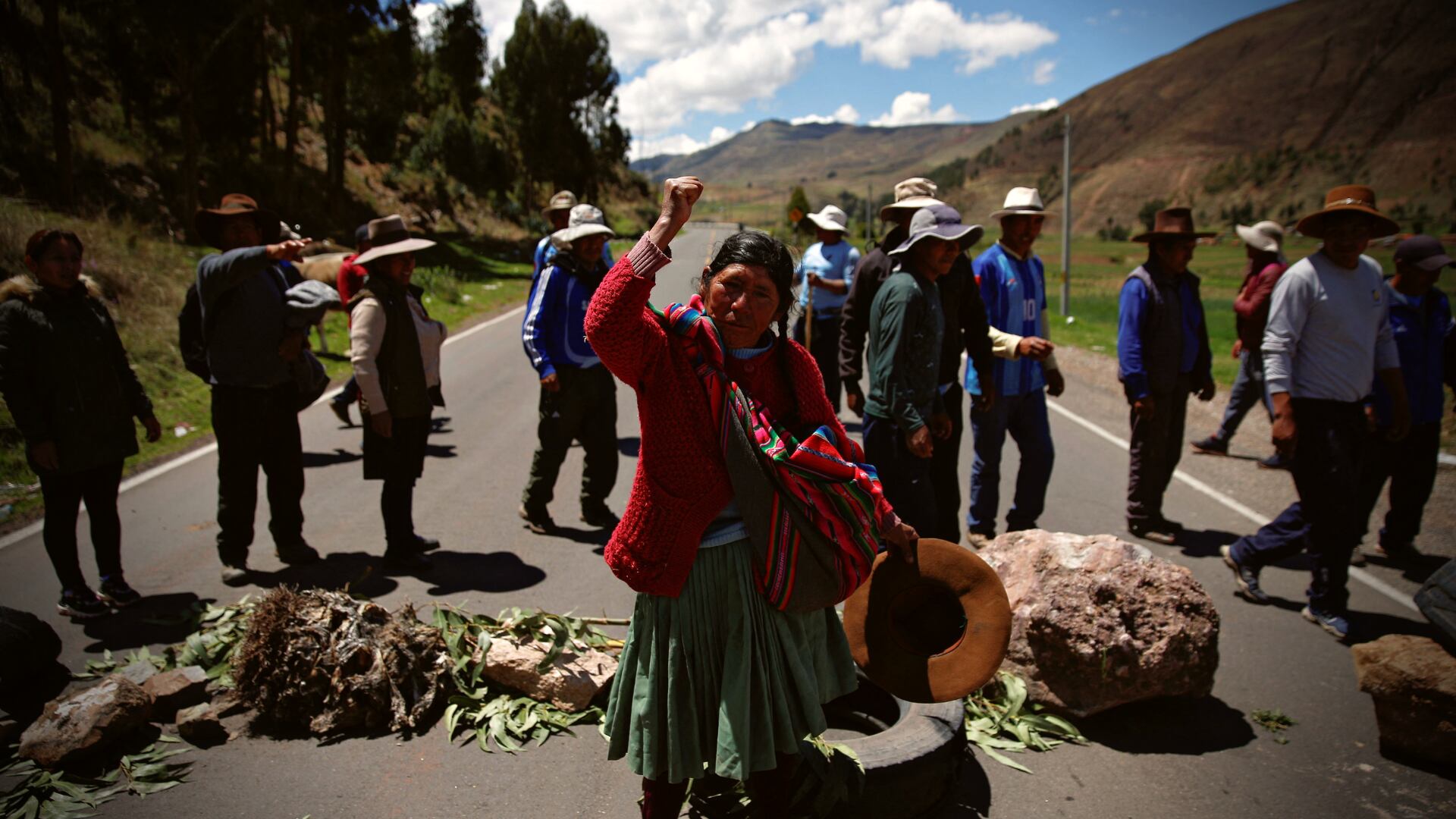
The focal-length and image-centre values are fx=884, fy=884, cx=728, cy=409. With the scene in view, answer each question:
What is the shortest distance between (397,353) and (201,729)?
2.28 m

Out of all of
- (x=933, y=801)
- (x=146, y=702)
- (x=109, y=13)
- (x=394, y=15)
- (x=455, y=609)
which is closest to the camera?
(x=933, y=801)

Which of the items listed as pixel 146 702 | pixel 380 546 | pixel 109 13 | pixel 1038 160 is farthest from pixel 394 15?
pixel 1038 160

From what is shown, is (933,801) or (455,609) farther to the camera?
(455,609)

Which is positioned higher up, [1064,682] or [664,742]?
[664,742]

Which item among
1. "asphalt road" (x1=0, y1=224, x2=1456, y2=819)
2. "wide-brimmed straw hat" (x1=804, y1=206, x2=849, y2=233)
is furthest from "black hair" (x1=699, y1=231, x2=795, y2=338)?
"wide-brimmed straw hat" (x1=804, y1=206, x2=849, y2=233)

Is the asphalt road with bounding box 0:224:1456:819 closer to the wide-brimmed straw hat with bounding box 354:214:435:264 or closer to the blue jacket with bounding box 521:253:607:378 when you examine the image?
the blue jacket with bounding box 521:253:607:378

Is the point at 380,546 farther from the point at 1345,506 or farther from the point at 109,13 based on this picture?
the point at 109,13

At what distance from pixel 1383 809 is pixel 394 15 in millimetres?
33444

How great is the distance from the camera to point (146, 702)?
12.0ft

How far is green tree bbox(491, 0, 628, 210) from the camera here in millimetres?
40656

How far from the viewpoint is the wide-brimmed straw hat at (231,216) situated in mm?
5070

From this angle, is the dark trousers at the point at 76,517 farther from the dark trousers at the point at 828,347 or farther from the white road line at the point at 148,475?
the dark trousers at the point at 828,347

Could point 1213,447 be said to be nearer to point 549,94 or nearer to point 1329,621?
point 1329,621

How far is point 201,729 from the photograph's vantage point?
3656mm
